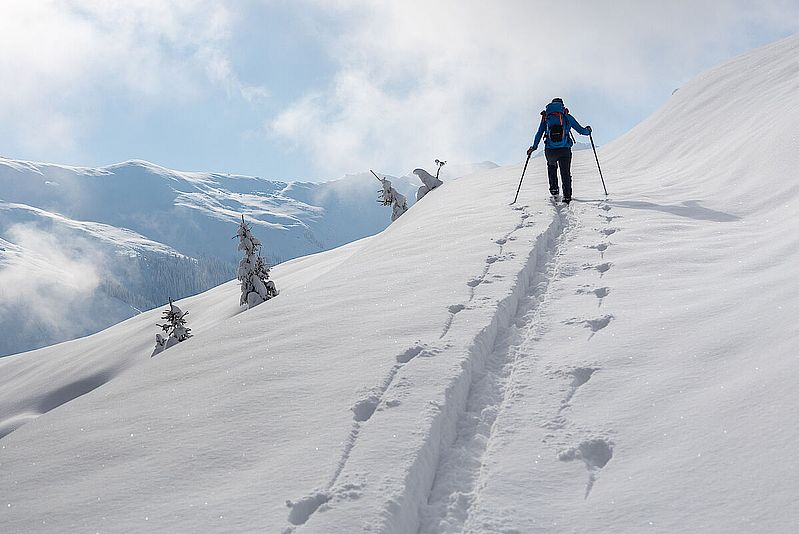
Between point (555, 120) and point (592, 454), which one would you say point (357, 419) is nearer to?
point (592, 454)

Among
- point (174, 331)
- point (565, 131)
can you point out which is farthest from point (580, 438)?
point (174, 331)

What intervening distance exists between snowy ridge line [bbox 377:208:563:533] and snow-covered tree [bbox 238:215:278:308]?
26742 millimetres

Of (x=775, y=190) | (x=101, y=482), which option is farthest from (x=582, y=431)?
(x=775, y=190)

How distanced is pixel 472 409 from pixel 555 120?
1030 centimetres

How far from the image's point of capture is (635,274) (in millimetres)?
7066

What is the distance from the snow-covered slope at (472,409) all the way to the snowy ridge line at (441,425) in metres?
0.02

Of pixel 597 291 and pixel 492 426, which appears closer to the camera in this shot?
pixel 492 426

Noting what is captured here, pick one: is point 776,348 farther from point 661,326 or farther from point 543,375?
point 543,375

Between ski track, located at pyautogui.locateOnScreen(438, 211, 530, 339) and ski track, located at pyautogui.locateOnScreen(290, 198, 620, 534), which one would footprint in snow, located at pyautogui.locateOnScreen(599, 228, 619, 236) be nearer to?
ski track, located at pyautogui.locateOnScreen(438, 211, 530, 339)

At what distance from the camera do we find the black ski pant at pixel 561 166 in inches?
509

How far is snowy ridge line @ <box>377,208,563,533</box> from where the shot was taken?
3197 mm

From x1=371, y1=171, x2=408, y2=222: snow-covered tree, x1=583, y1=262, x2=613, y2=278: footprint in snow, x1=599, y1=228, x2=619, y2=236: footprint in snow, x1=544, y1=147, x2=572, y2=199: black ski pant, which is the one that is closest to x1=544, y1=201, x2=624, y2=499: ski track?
x1=583, y1=262, x2=613, y2=278: footprint in snow

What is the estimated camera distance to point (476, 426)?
420cm

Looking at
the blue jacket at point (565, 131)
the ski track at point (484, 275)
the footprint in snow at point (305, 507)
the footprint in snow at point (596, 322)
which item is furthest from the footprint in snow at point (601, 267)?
the blue jacket at point (565, 131)
